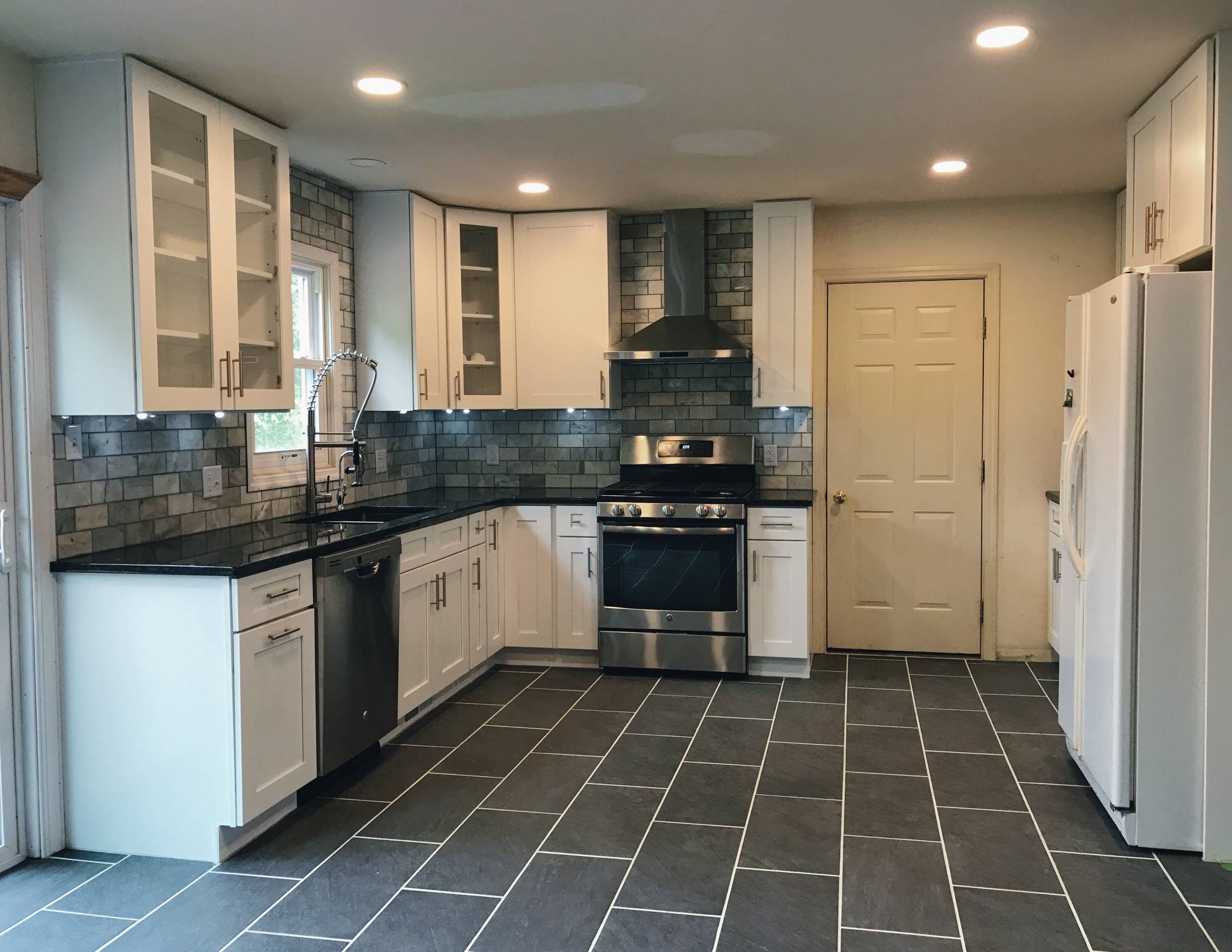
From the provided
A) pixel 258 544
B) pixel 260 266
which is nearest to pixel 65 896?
pixel 258 544

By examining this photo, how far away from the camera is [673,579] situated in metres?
5.04

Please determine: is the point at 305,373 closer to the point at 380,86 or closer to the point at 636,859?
the point at 380,86

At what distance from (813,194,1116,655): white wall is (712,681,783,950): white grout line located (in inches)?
63.6

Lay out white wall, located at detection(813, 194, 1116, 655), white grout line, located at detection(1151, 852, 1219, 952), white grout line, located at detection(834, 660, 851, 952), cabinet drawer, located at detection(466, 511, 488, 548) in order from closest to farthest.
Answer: white grout line, located at detection(1151, 852, 1219, 952) → white grout line, located at detection(834, 660, 851, 952) → cabinet drawer, located at detection(466, 511, 488, 548) → white wall, located at detection(813, 194, 1116, 655)

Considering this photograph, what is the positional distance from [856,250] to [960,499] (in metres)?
1.43

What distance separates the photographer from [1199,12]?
270 centimetres

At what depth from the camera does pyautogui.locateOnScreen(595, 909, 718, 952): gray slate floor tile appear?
2.50 metres

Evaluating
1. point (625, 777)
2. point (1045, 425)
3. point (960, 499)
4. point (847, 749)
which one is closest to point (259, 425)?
point (625, 777)

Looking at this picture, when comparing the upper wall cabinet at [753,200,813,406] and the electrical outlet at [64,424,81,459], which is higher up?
the upper wall cabinet at [753,200,813,406]

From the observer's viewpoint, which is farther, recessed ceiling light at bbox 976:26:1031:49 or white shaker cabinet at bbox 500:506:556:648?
white shaker cabinet at bbox 500:506:556:648

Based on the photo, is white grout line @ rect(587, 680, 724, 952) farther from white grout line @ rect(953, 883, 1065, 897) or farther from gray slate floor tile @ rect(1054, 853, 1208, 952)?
gray slate floor tile @ rect(1054, 853, 1208, 952)

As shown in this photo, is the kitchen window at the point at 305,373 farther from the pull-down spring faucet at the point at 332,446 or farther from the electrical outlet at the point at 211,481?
the electrical outlet at the point at 211,481

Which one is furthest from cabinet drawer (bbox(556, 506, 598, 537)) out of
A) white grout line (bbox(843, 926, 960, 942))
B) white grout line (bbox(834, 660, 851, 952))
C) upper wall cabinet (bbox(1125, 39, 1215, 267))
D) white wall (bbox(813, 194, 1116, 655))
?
white grout line (bbox(843, 926, 960, 942))

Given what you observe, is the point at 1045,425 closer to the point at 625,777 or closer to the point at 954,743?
the point at 954,743
